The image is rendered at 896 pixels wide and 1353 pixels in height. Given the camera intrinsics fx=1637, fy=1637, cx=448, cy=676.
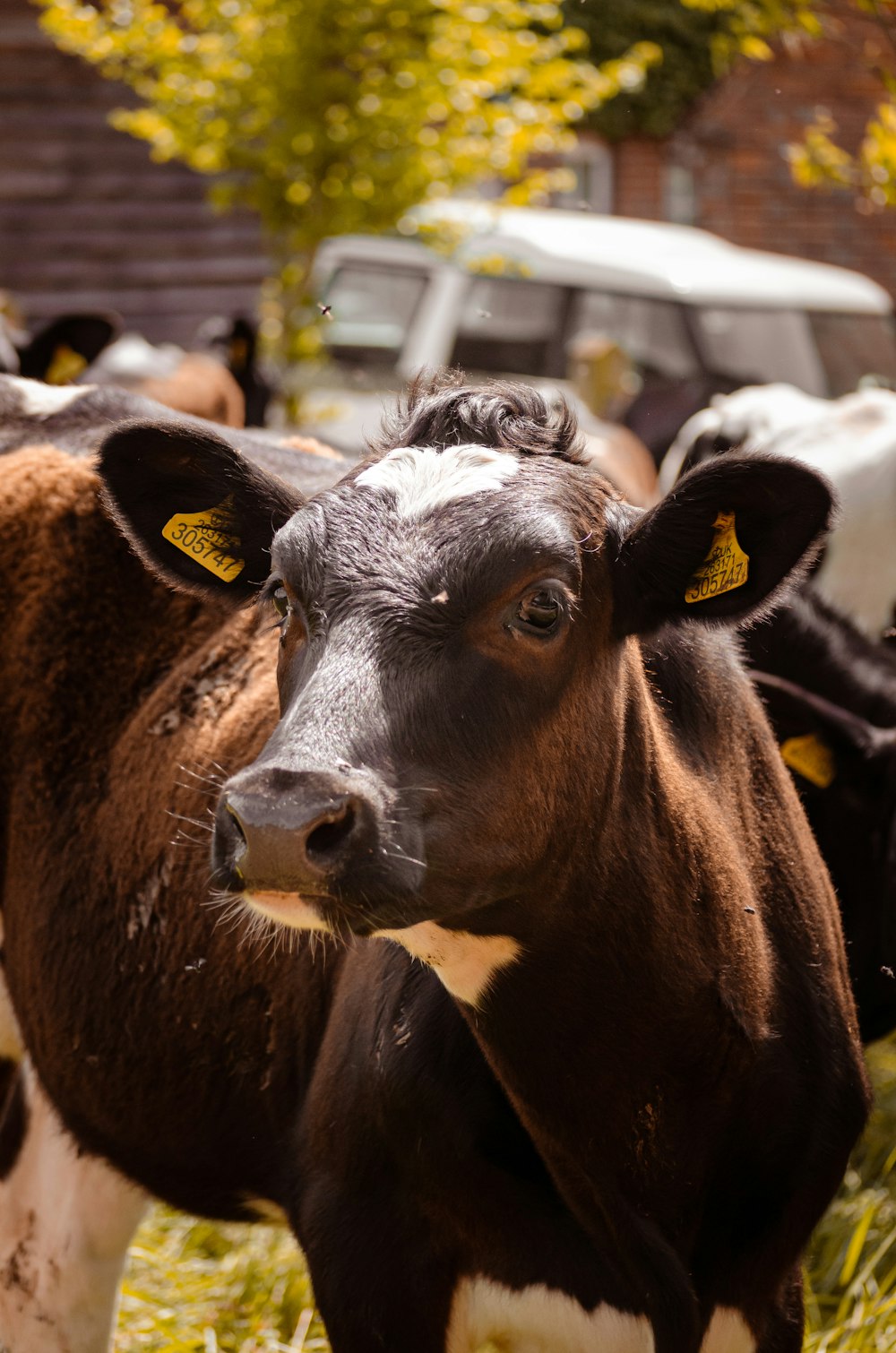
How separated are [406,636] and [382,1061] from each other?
0.85 meters

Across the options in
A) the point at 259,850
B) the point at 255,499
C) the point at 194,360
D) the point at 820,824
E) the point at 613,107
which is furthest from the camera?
the point at 613,107

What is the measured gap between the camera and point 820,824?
13.6 ft

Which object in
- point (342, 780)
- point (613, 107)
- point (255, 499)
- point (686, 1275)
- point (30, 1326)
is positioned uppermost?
point (342, 780)

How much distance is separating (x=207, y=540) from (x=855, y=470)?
3904mm

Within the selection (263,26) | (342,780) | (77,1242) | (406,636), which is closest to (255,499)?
(406,636)

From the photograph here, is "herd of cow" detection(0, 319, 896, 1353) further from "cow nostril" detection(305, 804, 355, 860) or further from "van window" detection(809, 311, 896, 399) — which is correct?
"van window" detection(809, 311, 896, 399)

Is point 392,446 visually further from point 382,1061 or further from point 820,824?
point 820,824

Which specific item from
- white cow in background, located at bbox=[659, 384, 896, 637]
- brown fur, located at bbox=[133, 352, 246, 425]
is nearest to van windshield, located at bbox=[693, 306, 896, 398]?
brown fur, located at bbox=[133, 352, 246, 425]

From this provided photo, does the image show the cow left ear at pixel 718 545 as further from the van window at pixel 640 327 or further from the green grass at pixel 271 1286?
the van window at pixel 640 327

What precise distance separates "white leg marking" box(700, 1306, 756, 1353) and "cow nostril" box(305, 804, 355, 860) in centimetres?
123

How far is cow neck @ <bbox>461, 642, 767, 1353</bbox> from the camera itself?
2557 millimetres

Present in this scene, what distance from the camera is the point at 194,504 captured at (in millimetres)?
2893

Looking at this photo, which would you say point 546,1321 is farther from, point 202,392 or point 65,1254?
point 202,392

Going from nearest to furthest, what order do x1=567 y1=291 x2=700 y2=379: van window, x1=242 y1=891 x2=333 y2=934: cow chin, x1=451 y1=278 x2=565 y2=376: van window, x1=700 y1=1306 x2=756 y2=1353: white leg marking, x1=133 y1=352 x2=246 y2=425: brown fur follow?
x1=242 y1=891 x2=333 y2=934: cow chin → x1=700 y1=1306 x2=756 y2=1353: white leg marking → x1=133 y1=352 x2=246 y2=425: brown fur → x1=567 y1=291 x2=700 y2=379: van window → x1=451 y1=278 x2=565 y2=376: van window
